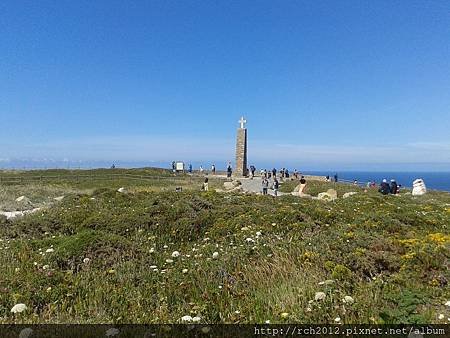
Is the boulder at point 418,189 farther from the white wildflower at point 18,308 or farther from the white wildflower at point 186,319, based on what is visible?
the white wildflower at point 18,308

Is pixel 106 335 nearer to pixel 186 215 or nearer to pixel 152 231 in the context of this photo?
pixel 152 231

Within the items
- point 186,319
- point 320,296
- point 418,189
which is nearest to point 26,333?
point 186,319

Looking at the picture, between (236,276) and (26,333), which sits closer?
(26,333)

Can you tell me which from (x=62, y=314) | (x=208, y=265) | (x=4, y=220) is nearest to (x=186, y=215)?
(x=208, y=265)

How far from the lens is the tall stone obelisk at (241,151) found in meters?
56.3

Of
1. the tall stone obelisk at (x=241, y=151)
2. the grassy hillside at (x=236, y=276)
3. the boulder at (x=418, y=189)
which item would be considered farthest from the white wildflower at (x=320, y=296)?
the tall stone obelisk at (x=241, y=151)

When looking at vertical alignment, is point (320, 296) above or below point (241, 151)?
below

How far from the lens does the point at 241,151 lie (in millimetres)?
57031

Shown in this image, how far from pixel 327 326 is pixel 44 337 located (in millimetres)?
3280

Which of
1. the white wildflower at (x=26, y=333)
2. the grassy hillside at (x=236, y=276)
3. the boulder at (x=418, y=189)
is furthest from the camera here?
the boulder at (x=418, y=189)

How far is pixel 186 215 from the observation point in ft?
41.8

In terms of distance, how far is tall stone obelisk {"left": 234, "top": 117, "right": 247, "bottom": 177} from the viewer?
56.3m

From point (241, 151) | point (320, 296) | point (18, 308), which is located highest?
point (241, 151)

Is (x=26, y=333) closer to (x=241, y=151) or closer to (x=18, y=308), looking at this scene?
(x=18, y=308)
